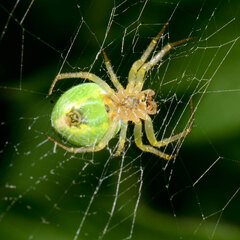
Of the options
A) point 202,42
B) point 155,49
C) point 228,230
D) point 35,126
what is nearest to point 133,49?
point 155,49

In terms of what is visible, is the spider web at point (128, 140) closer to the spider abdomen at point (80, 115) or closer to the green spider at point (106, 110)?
the green spider at point (106, 110)

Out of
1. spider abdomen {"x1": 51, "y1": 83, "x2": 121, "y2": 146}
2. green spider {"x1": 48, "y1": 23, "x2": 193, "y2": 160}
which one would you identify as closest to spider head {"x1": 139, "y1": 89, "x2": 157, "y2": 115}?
green spider {"x1": 48, "y1": 23, "x2": 193, "y2": 160}

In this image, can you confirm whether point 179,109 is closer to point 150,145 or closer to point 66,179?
point 150,145

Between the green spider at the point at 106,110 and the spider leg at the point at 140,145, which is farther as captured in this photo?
the spider leg at the point at 140,145

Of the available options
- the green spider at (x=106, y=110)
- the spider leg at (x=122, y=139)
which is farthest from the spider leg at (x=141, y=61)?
the spider leg at (x=122, y=139)

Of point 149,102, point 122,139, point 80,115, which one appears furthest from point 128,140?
point 80,115

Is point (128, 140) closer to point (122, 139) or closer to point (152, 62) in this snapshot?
point (122, 139)
